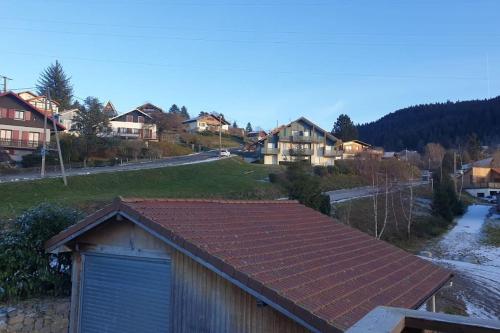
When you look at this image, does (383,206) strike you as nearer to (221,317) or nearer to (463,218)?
(463,218)

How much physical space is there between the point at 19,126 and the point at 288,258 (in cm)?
5822

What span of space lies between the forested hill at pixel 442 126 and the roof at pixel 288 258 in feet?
414

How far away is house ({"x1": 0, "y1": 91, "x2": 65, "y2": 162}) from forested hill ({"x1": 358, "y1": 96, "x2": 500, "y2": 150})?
106m

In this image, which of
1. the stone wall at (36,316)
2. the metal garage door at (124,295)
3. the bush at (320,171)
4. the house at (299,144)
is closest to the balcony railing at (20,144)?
the house at (299,144)

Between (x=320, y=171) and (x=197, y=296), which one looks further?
(x=320, y=171)

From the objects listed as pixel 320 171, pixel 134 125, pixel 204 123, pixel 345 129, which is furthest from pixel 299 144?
pixel 204 123

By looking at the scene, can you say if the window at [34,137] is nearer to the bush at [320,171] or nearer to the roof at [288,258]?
the bush at [320,171]

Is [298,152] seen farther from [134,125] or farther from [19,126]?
[19,126]

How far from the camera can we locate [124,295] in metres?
7.81

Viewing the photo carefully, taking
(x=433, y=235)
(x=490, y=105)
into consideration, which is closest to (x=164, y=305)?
(x=433, y=235)

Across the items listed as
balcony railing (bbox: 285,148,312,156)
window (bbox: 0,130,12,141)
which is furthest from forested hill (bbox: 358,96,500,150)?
window (bbox: 0,130,12,141)

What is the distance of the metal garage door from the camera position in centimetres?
743

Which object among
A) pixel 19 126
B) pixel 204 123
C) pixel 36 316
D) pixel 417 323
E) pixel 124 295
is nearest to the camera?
pixel 417 323

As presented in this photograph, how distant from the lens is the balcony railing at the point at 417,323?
2.14 m
